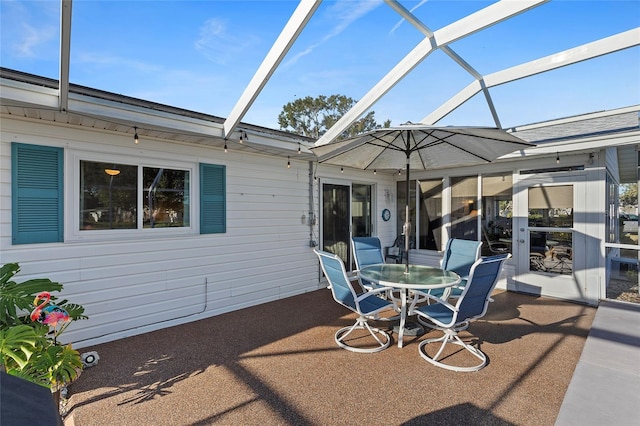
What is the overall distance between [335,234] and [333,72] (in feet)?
10.3

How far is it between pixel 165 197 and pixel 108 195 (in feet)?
2.16

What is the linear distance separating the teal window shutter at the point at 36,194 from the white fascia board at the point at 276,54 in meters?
2.03

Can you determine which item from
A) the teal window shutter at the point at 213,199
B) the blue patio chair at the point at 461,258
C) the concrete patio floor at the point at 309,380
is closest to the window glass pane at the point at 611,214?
the concrete patio floor at the point at 309,380

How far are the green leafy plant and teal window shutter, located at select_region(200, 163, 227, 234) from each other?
6.56 feet

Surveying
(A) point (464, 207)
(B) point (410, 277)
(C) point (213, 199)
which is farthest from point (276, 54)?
(A) point (464, 207)

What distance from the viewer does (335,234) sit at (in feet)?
21.5

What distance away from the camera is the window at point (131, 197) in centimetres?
363

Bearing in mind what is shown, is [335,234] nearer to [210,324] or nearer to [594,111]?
Result: [210,324]

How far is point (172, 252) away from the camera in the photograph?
4.24m

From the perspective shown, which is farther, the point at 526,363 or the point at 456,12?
the point at 456,12

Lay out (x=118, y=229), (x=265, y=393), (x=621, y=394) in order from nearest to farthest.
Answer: (x=621, y=394), (x=265, y=393), (x=118, y=229)

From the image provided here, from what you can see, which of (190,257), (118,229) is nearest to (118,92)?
(118,229)

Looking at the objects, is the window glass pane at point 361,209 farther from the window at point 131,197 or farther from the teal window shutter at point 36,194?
the teal window shutter at point 36,194

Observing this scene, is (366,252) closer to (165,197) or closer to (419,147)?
(419,147)
